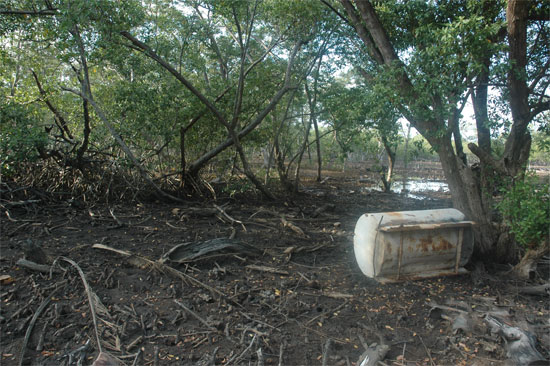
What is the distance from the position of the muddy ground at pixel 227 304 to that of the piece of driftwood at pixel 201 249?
0.21 ft

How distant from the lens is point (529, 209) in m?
4.89

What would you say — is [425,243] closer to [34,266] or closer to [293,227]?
[293,227]

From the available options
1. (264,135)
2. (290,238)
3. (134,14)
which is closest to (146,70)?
(134,14)

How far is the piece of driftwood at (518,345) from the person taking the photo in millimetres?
3459

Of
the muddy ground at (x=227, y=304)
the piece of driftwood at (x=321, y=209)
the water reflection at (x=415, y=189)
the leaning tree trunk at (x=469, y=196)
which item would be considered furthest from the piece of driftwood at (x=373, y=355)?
the water reflection at (x=415, y=189)

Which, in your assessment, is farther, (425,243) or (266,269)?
(266,269)

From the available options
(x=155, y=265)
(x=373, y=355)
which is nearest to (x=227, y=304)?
(x=155, y=265)

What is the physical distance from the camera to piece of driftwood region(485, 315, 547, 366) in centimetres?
346

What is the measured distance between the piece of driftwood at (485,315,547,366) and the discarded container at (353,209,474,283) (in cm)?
137

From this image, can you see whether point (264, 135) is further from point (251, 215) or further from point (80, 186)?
point (80, 186)

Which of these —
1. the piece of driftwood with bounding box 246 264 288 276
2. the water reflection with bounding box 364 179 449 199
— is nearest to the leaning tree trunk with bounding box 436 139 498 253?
the piece of driftwood with bounding box 246 264 288 276

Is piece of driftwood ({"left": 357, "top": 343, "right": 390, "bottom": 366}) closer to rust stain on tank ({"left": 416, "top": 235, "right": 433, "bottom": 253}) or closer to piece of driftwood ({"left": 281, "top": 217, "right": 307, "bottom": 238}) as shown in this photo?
rust stain on tank ({"left": 416, "top": 235, "right": 433, "bottom": 253})

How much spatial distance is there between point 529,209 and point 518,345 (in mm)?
2022

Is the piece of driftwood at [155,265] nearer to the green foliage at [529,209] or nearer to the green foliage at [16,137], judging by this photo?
the green foliage at [16,137]
